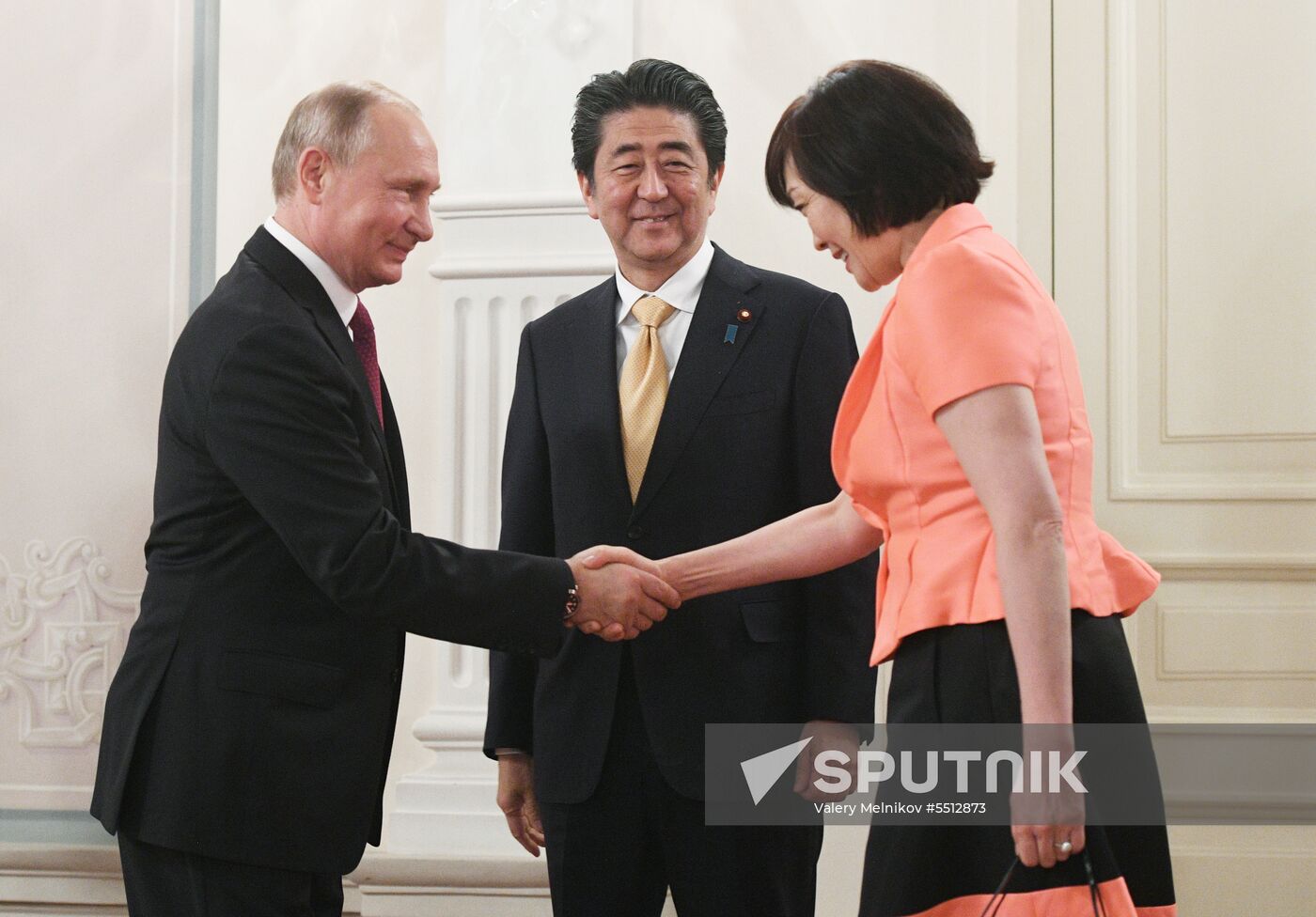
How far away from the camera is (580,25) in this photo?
9.37 ft

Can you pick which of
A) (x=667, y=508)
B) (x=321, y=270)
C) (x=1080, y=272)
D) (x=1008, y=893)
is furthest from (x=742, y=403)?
(x=1080, y=272)

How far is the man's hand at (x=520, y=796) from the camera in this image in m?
2.06

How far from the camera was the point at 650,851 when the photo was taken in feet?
6.22

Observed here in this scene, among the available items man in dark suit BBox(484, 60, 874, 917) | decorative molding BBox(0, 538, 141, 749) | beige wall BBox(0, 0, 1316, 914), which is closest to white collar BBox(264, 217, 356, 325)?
man in dark suit BBox(484, 60, 874, 917)

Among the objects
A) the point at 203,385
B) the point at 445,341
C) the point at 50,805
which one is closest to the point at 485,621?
the point at 203,385

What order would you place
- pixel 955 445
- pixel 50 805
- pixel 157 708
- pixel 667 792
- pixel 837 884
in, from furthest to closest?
pixel 50 805
pixel 837 884
pixel 667 792
pixel 157 708
pixel 955 445

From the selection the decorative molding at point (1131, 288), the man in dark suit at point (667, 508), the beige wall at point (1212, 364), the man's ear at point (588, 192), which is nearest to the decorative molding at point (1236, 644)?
the beige wall at point (1212, 364)

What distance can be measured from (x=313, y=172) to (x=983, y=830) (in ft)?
4.36

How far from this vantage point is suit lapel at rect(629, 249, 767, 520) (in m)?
1.93

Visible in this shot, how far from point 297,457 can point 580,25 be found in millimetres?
1533

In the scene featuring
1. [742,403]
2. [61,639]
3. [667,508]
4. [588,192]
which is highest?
[588,192]

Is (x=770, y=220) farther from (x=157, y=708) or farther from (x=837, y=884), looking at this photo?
(x=157, y=708)

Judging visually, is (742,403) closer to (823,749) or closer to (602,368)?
(602,368)

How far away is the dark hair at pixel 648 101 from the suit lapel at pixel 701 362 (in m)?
0.26
